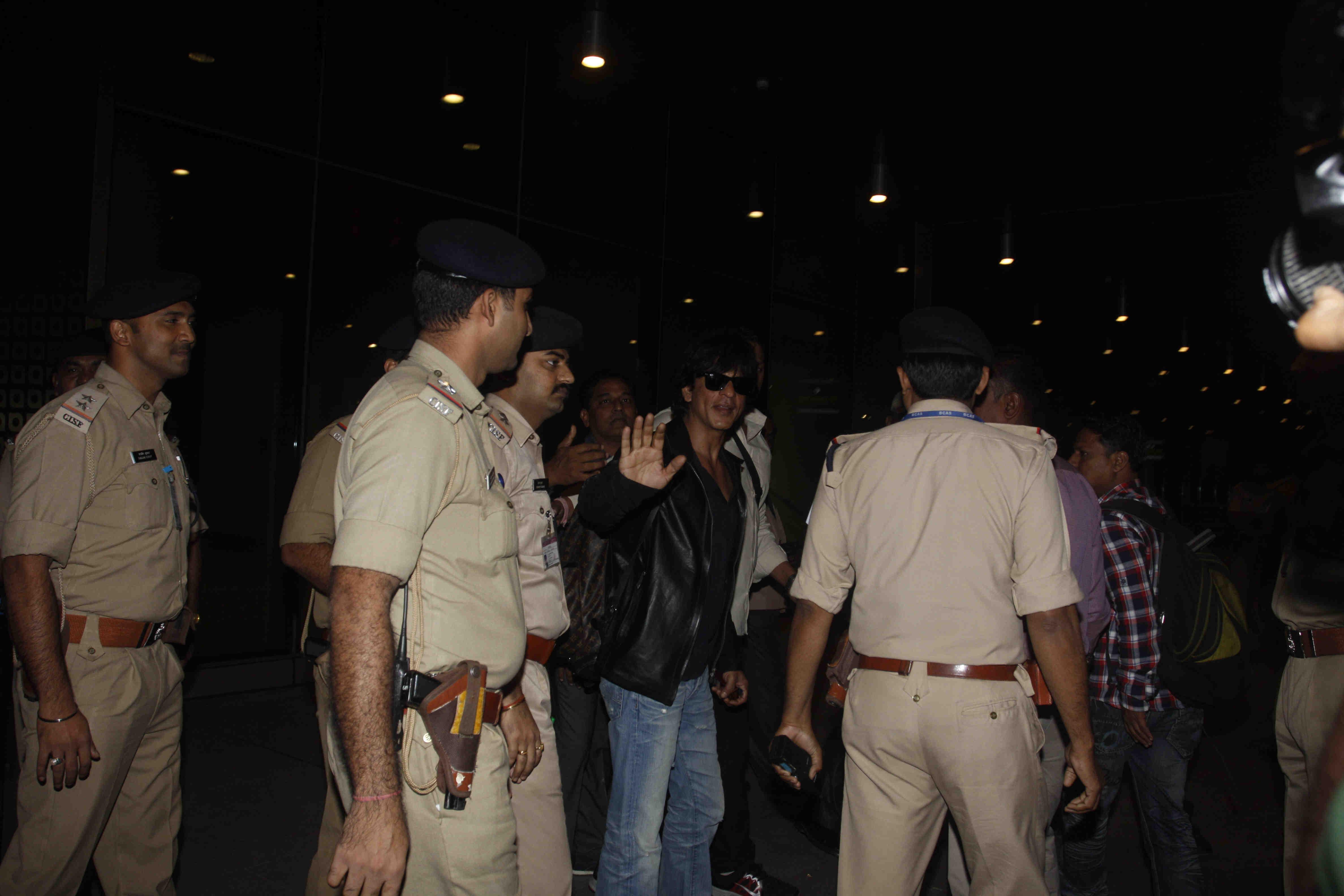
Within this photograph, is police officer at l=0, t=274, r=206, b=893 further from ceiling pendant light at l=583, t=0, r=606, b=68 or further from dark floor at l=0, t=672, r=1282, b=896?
ceiling pendant light at l=583, t=0, r=606, b=68

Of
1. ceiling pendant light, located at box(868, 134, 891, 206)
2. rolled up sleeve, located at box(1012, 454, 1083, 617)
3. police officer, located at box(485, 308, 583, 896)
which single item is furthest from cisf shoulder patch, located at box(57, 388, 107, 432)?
ceiling pendant light, located at box(868, 134, 891, 206)

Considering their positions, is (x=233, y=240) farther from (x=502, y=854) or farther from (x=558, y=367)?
(x=502, y=854)

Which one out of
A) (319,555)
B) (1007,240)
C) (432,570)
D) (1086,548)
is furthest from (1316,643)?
(1007,240)

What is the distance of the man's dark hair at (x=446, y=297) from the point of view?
6.79ft

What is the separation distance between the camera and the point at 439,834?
177cm

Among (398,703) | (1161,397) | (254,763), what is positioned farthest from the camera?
(1161,397)

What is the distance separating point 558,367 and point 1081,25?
593 cm

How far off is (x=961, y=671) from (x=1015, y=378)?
5.25ft

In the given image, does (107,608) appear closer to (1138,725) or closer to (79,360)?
(79,360)

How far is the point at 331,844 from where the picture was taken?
284 centimetres

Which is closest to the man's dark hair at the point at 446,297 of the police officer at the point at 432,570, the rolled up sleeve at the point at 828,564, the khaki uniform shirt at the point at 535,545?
the police officer at the point at 432,570

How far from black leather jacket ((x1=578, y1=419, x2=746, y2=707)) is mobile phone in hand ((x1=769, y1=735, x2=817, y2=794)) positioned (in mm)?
388

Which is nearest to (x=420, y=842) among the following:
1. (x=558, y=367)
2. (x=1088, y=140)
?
(x=558, y=367)

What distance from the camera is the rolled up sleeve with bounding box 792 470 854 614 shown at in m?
2.68
